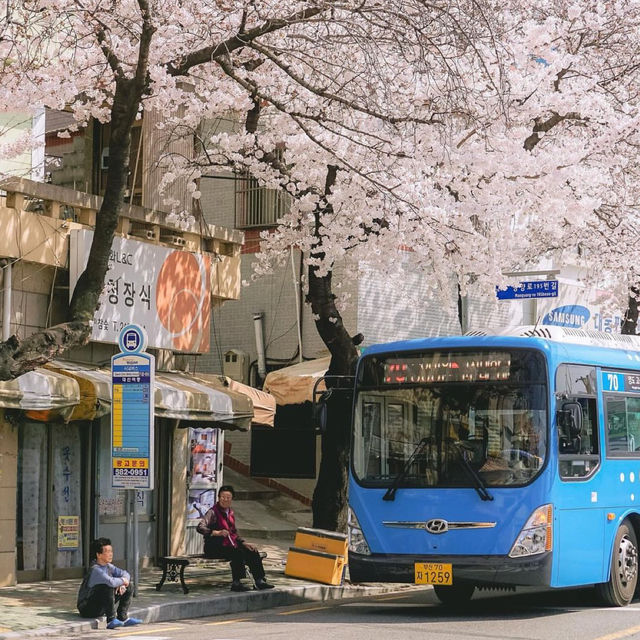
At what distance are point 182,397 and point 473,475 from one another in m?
5.18

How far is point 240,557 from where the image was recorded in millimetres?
15273

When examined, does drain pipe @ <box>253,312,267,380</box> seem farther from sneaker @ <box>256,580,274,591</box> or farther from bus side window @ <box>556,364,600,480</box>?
bus side window @ <box>556,364,600,480</box>

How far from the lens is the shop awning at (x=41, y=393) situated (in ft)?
47.4

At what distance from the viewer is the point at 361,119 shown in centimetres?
1773

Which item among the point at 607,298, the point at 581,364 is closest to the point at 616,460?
the point at 581,364

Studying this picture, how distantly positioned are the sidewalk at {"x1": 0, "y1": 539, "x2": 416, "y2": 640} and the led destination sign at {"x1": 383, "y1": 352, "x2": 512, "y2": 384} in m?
3.24

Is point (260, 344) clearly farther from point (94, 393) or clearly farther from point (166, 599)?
point (166, 599)

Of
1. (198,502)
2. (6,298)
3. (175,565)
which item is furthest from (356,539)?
(198,502)

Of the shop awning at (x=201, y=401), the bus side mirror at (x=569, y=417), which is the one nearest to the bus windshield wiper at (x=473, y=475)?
the bus side mirror at (x=569, y=417)

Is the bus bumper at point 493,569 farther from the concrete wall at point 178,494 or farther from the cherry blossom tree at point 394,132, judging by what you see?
the concrete wall at point 178,494

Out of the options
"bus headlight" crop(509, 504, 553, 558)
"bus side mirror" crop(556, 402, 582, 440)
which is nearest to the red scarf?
"bus headlight" crop(509, 504, 553, 558)

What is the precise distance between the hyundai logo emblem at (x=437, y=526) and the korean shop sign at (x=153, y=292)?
578 centimetres

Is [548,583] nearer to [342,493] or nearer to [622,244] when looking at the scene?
[342,493]

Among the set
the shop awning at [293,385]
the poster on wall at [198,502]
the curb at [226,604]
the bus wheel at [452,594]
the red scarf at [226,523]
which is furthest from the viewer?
the shop awning at [293,385]
